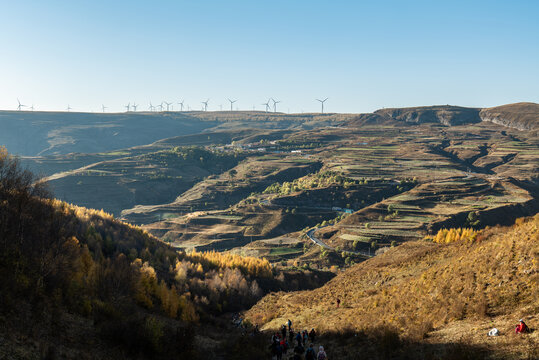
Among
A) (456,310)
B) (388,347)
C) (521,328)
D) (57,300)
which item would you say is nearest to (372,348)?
(388,347)

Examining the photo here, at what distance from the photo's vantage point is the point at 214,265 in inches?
6107

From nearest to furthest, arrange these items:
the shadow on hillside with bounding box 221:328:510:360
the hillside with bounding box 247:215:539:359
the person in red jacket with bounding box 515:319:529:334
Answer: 1. the person in red jacket with bounding box 515:319:529:334
2. the shadow on hillside with bounding box 221:328:510:360
3. the hillside with bounding box 247:215:539:359

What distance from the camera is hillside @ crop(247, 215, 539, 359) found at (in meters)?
34.9

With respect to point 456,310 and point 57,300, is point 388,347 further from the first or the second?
point 57,300

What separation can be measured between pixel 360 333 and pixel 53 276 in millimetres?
37840

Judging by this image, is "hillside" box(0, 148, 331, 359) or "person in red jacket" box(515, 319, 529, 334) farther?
"hillside" box(0, 148, 331, 359)

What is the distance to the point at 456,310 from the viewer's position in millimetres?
43750

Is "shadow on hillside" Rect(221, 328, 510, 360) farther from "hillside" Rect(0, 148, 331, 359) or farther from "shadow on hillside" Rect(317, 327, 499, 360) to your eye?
"hillside" Rect(0, 148, 331, 359)

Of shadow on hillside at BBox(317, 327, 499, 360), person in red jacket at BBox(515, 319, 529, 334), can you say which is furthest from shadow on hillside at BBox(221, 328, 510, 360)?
person in red jacket at BBox(515, 319, 529, 334)

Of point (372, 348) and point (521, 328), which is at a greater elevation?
point (521, 328)

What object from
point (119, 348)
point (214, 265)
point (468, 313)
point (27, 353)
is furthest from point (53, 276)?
point (214, 265)

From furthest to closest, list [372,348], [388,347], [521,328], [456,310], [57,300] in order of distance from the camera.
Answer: [57,300] < [456,310] < [372,348] < [388,347] < [521,328]

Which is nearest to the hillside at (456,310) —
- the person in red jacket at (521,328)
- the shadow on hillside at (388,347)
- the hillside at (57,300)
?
the shadow on hillside at (388,347)

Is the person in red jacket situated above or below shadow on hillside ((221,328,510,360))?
above
